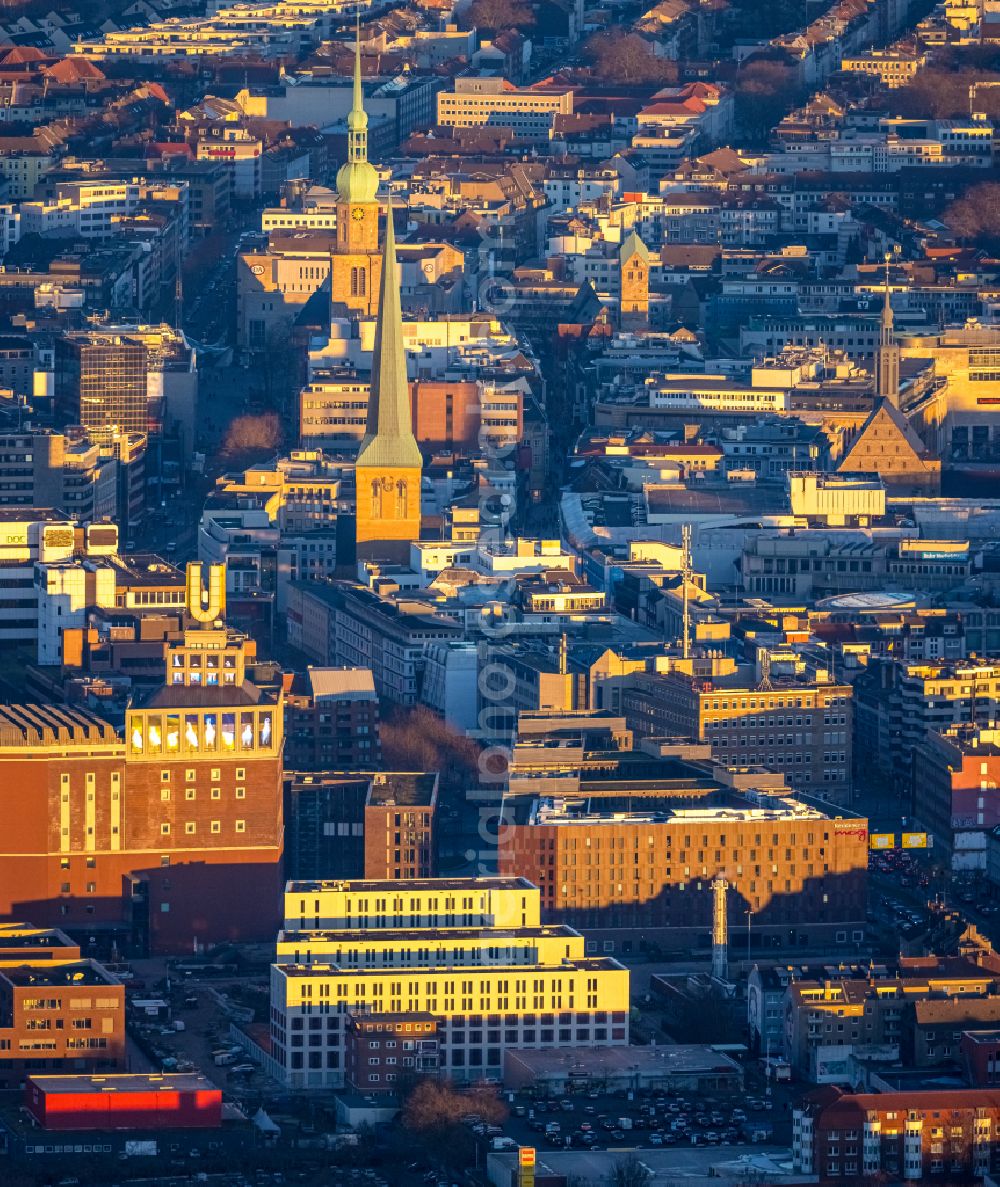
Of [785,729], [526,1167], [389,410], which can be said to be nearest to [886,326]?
[389,410]

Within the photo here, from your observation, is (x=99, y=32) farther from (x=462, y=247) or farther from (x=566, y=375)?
(x=566, y=375)

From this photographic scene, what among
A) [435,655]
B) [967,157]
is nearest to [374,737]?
[435,655]

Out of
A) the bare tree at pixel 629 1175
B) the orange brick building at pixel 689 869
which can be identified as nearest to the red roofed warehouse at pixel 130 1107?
the bare tree at pixel 629 1175

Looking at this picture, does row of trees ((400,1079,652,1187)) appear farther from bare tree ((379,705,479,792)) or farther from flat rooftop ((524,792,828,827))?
bare tree ((379,705,479,792))

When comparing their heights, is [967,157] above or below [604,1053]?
above

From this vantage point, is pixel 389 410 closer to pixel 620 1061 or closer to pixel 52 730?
pixel 52 730

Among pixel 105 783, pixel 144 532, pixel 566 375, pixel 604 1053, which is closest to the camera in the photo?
pixel 604 1053

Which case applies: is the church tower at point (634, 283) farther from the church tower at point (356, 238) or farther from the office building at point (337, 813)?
the office building at point (337, 813)
